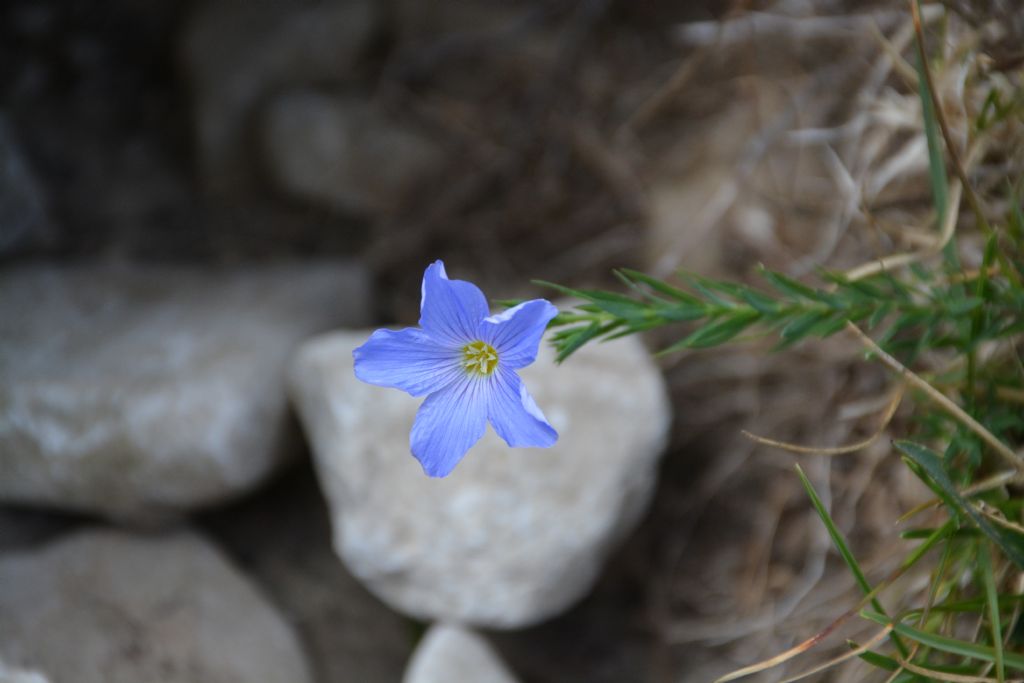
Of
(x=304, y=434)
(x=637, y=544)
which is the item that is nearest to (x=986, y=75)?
(x=637, y=544)

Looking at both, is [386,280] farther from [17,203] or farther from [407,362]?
[407,362]

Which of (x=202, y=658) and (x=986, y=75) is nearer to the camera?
(x=986, y=75)

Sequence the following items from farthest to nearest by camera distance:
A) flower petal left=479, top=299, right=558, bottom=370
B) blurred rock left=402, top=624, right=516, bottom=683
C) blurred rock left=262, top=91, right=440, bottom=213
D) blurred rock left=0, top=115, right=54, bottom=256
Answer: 1. blurred rock left=262, top=91, right=440, bottom=213
2. blurred rock left=0, top=115, right=54, bottom=256
3. blurred rock left=402, top=624, right=516, bottom=683
4. flower petal left=479, top=299, right=558, bottom=370

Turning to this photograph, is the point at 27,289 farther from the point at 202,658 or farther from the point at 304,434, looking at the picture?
the point at 202,658

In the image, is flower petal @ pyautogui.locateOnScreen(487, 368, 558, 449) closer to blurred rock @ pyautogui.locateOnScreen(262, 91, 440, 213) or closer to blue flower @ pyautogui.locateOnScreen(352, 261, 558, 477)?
blue flower @ pyautogui.locateOnScreen(352, 261, 558, 477)

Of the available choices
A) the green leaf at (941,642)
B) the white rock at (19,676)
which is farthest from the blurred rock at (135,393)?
the green leaf at (941,642)

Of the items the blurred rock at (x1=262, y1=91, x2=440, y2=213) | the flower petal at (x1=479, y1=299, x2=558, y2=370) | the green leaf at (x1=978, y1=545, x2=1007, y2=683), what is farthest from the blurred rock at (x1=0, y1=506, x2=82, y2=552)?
the green leaf at (x1=978, y1=545, x2=1007, y2=683)

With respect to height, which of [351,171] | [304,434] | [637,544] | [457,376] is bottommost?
[637,544]
